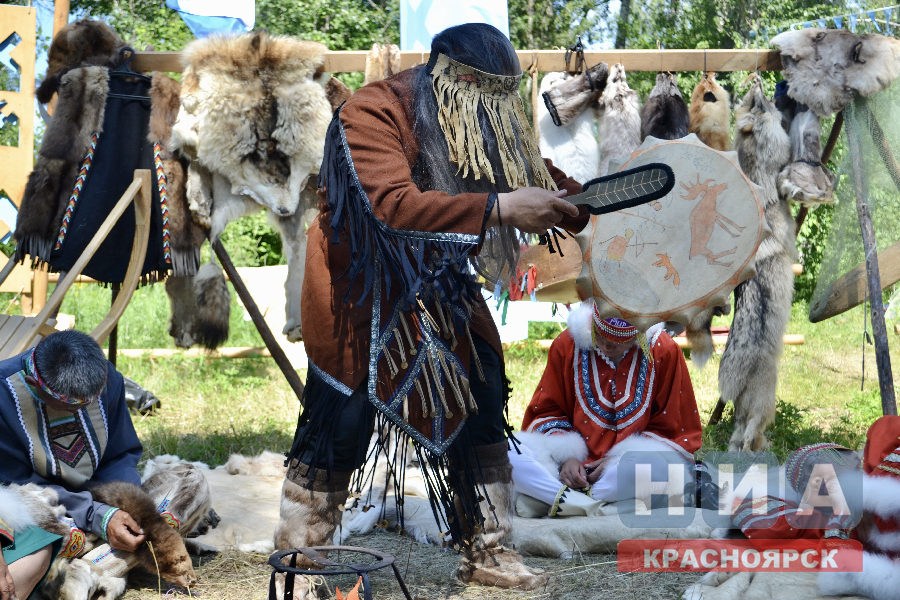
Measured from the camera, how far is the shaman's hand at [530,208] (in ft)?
6.91

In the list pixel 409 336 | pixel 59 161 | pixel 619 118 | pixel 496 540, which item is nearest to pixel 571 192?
pixel 409 336

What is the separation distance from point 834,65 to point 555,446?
7.34 feet

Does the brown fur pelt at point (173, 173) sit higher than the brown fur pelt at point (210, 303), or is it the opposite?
the brown fur pelt at point (173, 173)

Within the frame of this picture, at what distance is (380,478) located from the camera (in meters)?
4.09

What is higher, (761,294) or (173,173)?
(173,173)

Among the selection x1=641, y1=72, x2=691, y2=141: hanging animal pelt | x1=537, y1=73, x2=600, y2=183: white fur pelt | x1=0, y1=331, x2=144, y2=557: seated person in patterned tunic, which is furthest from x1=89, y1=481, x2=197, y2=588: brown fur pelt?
x1=641, y1=72, x2=691, y2=141: hanging animal pelt

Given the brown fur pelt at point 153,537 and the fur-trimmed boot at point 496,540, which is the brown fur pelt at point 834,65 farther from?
the brown fur pelt at point 153,537

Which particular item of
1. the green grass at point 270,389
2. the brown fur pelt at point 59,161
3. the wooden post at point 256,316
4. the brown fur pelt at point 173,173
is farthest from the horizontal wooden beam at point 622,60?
the green grass at point 270,389

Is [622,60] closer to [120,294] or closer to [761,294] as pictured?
[761,294]

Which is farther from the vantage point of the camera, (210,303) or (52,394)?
(210,303)

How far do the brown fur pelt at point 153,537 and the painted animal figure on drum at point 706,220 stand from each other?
2.02m

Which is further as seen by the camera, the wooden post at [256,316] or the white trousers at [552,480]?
the wooden post at [256,316]

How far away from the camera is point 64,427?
2.78m

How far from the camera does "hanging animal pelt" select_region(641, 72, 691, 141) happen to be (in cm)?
419
